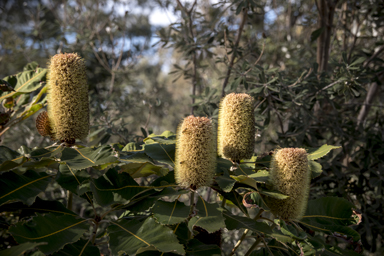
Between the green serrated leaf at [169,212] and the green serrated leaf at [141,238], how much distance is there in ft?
0.09

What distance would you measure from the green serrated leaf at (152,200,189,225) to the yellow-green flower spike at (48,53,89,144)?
53 cm

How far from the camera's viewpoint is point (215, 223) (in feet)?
3.34

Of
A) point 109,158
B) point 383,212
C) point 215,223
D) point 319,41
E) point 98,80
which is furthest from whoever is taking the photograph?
point 98,80

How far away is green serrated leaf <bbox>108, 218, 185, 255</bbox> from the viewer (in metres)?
0.96

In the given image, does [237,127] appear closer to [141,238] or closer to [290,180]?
[290,180]

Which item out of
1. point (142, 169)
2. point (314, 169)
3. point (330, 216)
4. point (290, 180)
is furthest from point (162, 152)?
point (330, 216)

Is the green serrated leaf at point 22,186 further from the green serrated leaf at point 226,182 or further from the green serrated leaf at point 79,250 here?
the green serrated leaf at point 226,182

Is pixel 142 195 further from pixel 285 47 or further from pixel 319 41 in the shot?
pixel 285 47

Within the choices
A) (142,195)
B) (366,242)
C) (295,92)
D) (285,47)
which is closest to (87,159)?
(142,195)

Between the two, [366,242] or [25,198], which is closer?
[25,198]

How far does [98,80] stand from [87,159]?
170 inches

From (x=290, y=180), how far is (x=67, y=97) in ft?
3.19

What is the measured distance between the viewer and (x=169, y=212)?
3.52 ft

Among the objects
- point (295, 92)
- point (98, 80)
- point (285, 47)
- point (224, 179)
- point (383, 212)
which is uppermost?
point (285, 47)
